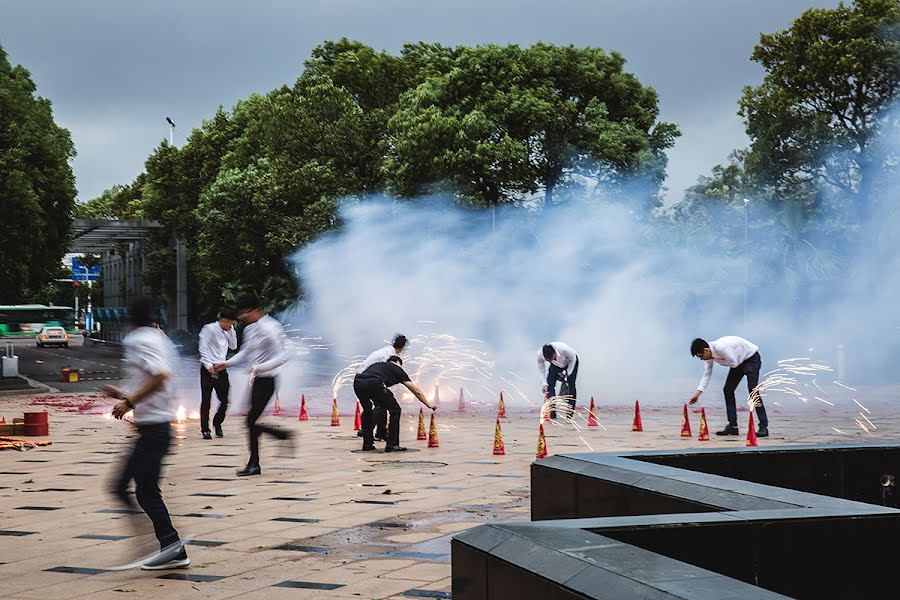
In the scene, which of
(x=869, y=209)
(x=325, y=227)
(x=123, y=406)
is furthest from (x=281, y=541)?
(x=325, y=227)

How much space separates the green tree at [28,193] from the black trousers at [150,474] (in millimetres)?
27993

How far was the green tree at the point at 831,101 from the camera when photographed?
3488 centimetres

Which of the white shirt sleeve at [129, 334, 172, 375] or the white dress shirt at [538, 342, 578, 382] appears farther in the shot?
the white dress shirt at [538, 342, 578, 382]

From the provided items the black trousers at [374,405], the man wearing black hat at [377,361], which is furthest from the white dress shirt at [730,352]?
the black trousers at [374,405]

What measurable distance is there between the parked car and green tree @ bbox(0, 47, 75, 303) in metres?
37.7

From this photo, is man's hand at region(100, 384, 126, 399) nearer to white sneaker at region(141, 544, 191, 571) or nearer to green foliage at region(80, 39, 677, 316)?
white sneaker at region(141, 544, 191, 571)

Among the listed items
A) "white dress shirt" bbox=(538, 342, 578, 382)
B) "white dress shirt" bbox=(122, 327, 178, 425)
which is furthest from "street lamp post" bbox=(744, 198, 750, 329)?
"white dress shirt" bbox=(122, 327, 178, 425)

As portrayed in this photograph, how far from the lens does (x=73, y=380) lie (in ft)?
111

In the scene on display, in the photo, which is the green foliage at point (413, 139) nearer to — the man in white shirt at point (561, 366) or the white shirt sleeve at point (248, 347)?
the man in white shirt at point (561, 366)

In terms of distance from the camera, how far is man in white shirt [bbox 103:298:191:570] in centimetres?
700

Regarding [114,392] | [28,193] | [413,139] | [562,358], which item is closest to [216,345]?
[562,358]

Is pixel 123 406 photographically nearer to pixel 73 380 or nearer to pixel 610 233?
pixel 73 380

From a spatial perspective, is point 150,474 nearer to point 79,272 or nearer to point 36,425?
point 36,425

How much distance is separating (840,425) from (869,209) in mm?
18665
